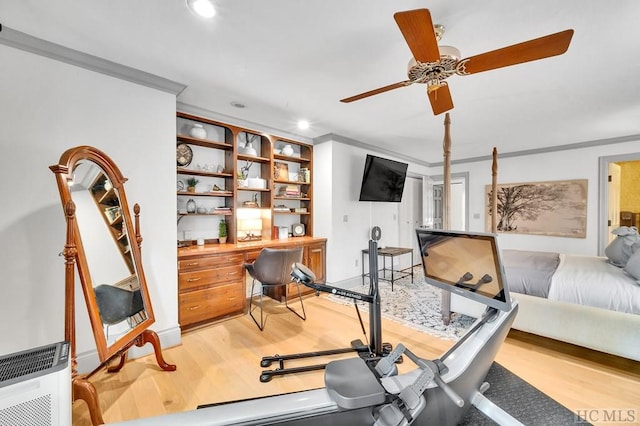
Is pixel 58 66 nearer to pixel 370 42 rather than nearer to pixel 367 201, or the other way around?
pixel 370 42

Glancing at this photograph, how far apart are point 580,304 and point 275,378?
102 inches

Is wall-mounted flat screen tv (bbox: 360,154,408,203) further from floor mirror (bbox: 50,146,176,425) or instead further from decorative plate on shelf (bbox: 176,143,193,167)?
floor mirror (bbox: 50,146,176,425)

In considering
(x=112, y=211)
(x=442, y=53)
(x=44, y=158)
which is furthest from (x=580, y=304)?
(x=44, y=158)

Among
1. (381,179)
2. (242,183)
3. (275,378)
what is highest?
(381,179)

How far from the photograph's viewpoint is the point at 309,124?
3.58 metres

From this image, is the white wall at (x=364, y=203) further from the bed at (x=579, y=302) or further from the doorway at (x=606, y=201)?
the bed at (x=579, y=302)

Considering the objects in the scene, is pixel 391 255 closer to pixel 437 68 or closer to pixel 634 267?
pixel 634 267

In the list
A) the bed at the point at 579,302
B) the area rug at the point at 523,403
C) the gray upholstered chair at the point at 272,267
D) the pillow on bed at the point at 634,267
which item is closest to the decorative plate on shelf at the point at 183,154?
the gray upholstered chair at the point at 272,267

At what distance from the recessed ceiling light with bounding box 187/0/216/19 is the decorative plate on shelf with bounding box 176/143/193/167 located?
5.59ft

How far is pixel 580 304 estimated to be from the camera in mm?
2203

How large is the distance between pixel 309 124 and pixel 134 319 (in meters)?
2.86

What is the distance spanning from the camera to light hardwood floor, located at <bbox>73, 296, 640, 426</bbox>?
1.72 metres

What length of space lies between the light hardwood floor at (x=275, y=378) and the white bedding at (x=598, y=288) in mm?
496

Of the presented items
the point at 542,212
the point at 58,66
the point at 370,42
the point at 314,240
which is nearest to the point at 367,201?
the point at 314,240
